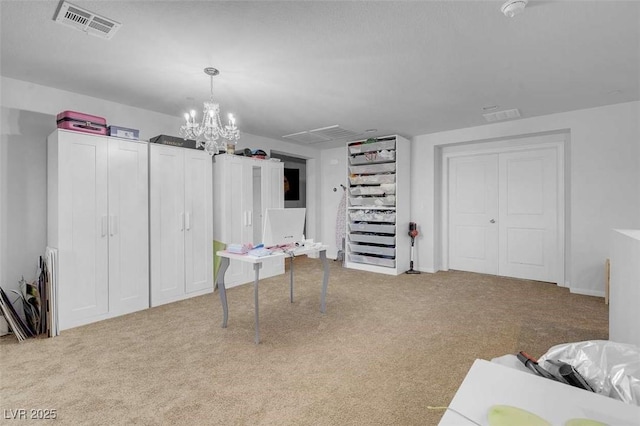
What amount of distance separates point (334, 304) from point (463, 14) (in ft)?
10.1

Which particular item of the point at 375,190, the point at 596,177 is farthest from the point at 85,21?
the point at 596,177

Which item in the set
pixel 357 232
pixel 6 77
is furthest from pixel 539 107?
pixel 6 77

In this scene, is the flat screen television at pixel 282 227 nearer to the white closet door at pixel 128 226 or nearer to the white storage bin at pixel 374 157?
the white closet door at pixel 128 226

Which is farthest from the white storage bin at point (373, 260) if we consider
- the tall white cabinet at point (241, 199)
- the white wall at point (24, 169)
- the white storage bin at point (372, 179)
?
the white wall at point (24, 169)

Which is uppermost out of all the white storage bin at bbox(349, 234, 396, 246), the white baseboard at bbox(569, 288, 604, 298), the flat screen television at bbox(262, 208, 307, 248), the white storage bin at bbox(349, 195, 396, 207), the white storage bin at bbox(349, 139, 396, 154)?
the white storage bin at bbox(349, 139, 396, 154)

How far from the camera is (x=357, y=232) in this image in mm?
5852

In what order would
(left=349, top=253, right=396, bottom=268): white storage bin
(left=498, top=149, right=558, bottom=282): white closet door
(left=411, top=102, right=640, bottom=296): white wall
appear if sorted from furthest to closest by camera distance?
(left=349, top=253, right=396, bottom=268): white storage bin
(left=498, top=149, right=558, bottom=282): white closet door
(left=411, top=102, right=640, bottom=296): white wall

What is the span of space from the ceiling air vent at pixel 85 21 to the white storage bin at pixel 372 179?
4.29 metres

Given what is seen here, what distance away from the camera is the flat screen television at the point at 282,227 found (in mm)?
3004

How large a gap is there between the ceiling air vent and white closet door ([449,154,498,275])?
5.28 metres

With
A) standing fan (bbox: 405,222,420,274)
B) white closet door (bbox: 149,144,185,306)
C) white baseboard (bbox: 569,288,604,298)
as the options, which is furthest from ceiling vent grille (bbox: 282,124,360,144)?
white baseboard (bbox: 569,288,604,298)

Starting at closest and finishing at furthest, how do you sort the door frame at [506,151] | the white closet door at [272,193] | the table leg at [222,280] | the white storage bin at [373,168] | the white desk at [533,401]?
the white desk at [533,401] → the table leg at [222,280] → the door frame at [506,151] → the white closet door at [272,193] → the white storage bin at [373,168]

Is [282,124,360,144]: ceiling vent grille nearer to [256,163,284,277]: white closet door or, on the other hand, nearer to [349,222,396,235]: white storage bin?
[256,163,284,277]: white closet door

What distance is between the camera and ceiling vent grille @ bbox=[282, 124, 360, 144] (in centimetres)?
508
